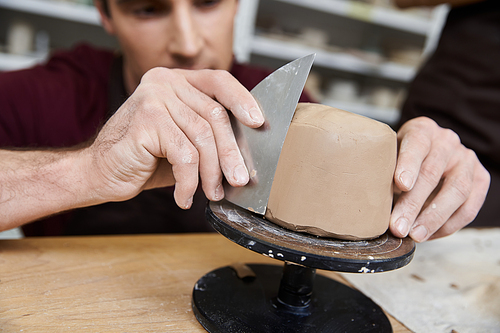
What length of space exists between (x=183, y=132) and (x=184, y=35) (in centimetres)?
48

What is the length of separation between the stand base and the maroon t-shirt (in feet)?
2.07

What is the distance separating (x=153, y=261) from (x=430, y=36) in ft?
10.1

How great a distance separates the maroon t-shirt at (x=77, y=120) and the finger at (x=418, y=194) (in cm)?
84

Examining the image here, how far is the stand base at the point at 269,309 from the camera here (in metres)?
0.63

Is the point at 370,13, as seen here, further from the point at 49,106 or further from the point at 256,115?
the point at 256,115

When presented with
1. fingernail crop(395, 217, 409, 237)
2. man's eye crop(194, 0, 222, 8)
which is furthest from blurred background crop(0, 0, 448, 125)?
fingernail crop(395, 217, 409, 237)

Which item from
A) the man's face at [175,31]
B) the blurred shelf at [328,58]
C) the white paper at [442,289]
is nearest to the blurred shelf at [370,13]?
the blurred shelf at [328,58]

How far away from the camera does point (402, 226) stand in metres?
0.69

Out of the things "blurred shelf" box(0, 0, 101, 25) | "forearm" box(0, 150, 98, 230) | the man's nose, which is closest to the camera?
"forearm" box(0, 150, 98, 230)

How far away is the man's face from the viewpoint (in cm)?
104

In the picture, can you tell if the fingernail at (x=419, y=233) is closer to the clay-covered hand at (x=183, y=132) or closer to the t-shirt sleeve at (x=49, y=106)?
the clay-covered hand at (x=183, y=132)

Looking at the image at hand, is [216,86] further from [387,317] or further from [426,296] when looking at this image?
[426,296]

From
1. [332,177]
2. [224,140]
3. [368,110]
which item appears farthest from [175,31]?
[368,110]

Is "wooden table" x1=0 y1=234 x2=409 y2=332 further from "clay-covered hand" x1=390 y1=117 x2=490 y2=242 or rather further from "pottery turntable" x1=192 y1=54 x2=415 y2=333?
"clay-covered hand" x1=390 y1=117 x2=490 y2=242
